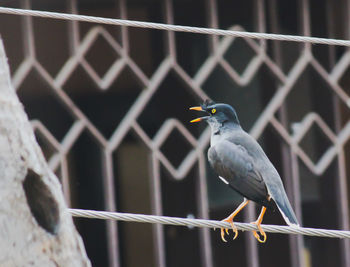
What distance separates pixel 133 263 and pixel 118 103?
118 cm

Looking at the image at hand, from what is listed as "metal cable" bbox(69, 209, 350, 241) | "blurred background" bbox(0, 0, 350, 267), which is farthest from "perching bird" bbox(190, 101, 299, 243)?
"blurred background" bbox(0, 0, 350, 267)

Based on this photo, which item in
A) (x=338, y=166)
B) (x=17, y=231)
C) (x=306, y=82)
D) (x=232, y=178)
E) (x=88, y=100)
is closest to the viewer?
(x=17, y=231)

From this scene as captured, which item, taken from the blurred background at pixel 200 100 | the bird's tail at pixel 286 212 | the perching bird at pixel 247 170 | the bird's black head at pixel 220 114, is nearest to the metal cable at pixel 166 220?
the bird's tail at pixel 286 212

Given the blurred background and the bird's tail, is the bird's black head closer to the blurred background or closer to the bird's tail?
the bird's tail

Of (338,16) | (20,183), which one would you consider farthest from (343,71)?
(20,183)

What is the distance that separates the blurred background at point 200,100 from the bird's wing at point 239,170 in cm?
90

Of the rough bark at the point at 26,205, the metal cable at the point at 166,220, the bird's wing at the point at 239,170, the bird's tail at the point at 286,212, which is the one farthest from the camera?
the bird's wing at the point at 239,170

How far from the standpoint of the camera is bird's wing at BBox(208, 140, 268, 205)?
4566 millimetres

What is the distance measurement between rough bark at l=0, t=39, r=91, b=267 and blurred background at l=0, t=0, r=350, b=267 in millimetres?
1956

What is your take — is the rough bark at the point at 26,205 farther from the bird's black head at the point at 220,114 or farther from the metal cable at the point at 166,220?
the bird's black head at the point at 220,114

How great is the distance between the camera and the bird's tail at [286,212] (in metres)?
4.34

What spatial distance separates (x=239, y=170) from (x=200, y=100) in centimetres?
117

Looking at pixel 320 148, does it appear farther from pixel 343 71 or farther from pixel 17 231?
pixel 17 231

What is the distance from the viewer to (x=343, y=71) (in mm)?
6059
